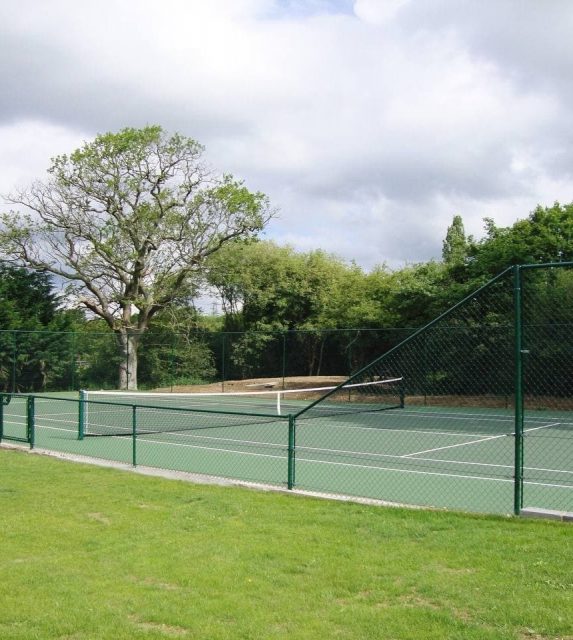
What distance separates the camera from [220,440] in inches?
596

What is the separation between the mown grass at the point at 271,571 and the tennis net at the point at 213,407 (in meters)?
6.60

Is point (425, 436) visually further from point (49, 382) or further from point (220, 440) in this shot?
point (49, 382)

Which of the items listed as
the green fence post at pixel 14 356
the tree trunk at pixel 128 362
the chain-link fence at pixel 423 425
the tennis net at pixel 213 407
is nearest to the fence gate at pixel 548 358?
the chain-link fence at pixel 423 425

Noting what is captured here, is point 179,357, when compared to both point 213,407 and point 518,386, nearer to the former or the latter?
point 213,407

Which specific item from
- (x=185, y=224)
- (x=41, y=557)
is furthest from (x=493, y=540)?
(x=185, y=224)

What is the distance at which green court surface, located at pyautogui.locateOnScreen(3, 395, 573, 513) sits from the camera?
9.59 meters

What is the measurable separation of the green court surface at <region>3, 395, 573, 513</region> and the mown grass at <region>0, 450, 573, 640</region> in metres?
1.66

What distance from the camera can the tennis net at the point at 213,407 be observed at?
1691cm

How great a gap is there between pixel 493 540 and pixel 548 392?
664 inches

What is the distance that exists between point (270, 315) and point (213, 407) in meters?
15.0

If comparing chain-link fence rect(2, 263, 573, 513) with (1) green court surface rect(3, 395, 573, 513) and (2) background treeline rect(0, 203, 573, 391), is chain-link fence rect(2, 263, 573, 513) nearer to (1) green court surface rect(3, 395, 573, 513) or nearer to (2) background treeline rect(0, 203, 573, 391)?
(1) green court surface rect(3, 395, 573, 513)

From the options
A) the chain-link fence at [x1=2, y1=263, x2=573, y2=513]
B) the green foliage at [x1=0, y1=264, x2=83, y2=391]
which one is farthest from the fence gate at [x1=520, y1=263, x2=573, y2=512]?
the green foliage at [x1=0, y1=264, x2=83, y2=391]

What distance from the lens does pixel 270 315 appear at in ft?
128

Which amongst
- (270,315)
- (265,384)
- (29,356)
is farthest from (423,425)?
(270,315)
